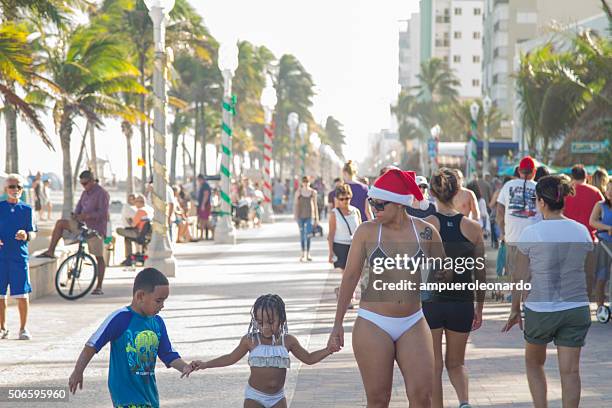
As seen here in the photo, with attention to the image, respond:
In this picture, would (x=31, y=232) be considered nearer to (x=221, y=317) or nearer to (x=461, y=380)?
(x=221, y=317)

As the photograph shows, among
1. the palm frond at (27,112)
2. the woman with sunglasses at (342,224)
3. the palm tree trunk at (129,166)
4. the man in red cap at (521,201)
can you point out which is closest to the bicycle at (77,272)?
the woman with sunglasses at (342,224)

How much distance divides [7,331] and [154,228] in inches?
294

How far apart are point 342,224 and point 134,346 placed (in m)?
9.32

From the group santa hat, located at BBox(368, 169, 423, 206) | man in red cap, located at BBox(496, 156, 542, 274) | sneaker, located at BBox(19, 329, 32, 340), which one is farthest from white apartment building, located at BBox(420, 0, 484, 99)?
santa hat, located at BBox(368, 169, 423, 206)

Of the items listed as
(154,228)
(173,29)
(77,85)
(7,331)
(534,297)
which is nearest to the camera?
(534,297)

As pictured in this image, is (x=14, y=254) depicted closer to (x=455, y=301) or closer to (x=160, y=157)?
(x=455, y=301)

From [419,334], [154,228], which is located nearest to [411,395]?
[419,334]

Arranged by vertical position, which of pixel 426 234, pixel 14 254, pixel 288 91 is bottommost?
pixel 14 254

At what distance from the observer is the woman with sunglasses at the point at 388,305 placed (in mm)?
6270

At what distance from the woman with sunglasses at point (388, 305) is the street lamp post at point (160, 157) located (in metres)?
13.2

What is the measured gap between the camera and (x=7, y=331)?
12102mm

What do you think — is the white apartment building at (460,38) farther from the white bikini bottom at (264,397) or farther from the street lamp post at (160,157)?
the white bikini bottom at (264,397)

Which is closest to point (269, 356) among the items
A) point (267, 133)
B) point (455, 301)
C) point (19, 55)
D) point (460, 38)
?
point (455, 301)

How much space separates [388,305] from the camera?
6.29 meters
